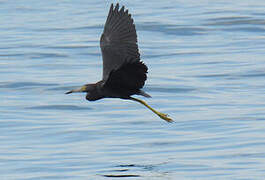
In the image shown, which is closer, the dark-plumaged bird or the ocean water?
the dark-plumaged bird

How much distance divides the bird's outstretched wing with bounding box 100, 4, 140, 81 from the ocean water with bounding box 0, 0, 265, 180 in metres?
1.13

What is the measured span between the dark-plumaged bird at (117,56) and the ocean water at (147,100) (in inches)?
33.4

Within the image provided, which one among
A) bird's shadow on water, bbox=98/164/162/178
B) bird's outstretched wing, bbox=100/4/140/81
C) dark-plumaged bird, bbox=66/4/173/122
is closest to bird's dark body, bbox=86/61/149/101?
dark-plumaged bird, bbox=66/4/173/122

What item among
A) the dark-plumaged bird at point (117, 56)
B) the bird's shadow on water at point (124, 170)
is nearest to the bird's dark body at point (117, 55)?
the dark-plumaged bird at point (117, 56)

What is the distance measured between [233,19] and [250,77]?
6.13m

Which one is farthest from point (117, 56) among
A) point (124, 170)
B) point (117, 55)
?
point (124, 170)

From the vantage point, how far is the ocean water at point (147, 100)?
1191cm

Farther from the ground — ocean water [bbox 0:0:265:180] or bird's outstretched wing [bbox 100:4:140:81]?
bird's outstretched wing [bbox 100:4:140:81]

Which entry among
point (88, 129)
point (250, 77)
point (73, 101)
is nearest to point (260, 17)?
point (250, 77)

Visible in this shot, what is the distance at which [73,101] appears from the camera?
16.2 meters

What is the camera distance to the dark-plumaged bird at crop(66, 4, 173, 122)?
11156 millimetres

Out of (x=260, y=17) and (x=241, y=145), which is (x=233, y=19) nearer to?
(x=260, y=17)

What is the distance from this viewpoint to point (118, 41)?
1204cm

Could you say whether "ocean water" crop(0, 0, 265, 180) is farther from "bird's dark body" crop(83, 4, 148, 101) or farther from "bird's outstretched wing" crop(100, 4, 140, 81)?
"bird's outstretched wing" crop(100, 4, 140, 81)
